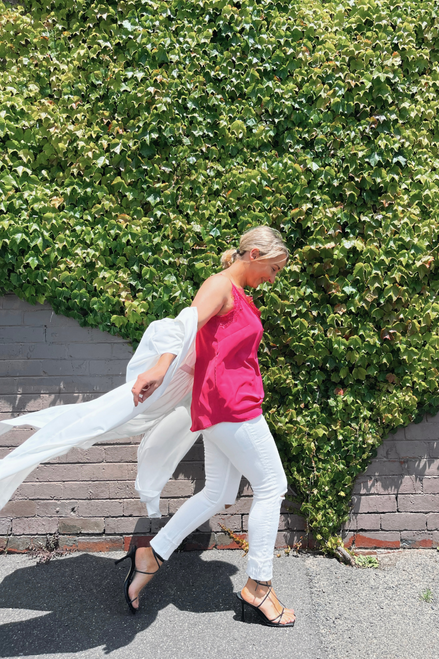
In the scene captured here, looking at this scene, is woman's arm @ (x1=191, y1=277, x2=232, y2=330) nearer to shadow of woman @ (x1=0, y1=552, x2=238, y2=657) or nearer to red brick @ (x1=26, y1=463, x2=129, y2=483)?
red brick @ (x1=26, y1=463, x2=129, y2=483)

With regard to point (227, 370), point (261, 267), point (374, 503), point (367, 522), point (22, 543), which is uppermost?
point (261, 267)

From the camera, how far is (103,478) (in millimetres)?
3096

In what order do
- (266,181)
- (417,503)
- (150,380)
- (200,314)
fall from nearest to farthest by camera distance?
(150,380) < (200,314) < (266,181) < (417,503)

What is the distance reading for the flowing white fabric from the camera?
2219 millimetres

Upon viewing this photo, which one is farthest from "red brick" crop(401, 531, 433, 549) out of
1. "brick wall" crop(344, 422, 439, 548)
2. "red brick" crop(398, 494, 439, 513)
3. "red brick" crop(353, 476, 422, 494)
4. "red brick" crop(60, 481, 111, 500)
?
"red brick" crop(60, 481, 111, 500)

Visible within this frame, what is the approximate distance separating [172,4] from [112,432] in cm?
251

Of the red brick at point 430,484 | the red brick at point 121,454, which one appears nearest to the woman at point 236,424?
the red brick at point 121,454

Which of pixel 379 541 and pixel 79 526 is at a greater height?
pixel 379 541

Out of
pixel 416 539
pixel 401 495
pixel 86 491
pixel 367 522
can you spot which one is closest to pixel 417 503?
pixel 401 495

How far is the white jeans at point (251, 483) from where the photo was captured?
235 centimetres

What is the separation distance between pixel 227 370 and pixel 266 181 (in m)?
1.29

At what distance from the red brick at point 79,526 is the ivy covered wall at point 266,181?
113 centimetres

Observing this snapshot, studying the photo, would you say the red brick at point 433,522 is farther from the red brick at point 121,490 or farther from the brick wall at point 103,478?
the red brick at point 121,490

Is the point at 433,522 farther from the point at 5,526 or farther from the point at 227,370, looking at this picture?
the point at 5,526
